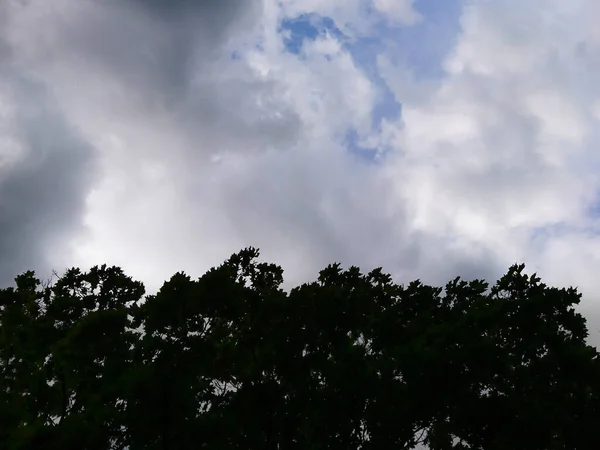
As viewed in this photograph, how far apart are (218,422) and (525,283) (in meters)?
16.7

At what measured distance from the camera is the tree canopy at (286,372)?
17266 millimetres

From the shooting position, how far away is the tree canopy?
1727 centimetres

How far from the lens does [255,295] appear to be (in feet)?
72.5

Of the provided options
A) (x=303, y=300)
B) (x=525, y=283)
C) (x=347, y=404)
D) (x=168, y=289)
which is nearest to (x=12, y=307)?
(x=168, y=289)

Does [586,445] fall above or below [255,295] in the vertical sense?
below

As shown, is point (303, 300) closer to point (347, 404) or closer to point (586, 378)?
point (347, 404)

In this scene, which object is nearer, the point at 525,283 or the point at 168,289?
the point at 168,289

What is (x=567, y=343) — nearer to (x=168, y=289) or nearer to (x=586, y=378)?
(x=586, y=378)

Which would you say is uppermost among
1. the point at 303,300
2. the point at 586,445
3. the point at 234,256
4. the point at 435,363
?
the point at 234,256

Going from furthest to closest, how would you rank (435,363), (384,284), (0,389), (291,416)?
(384,284)
(0,389)
(435,363)
(291,416)

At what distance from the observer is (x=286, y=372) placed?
2012 cm

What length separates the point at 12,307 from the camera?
78.9 ft

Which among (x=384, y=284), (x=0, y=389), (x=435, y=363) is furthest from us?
(x=384, y=284)

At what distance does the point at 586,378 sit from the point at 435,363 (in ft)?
23.5
